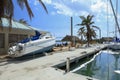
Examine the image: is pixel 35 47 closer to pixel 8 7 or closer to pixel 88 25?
pixel 8 7

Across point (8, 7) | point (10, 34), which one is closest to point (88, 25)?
point (10, 34)

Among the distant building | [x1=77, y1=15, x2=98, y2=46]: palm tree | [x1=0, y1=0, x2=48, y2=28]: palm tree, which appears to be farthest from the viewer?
[x1=77, y1=15, x2=98, y2=46]: palm tree

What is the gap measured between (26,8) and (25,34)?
10.7 m

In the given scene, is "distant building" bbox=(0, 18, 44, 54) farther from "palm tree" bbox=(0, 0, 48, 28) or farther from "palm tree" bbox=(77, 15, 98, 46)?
"palm tree" bbox=(77, 15, 98, 46)

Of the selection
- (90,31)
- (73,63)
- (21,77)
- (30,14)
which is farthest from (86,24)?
(21,77)

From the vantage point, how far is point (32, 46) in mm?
19078

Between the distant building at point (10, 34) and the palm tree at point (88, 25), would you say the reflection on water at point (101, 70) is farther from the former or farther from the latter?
the palm tree at point (88, 25)

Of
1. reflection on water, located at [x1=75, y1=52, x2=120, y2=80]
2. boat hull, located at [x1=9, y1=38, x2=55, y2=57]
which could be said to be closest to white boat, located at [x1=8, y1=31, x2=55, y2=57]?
boat hull, located at [x1=9, y1=38, x2=55, y2=57]

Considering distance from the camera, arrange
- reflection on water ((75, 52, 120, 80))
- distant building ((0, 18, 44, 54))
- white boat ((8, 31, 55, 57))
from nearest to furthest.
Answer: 1. reflection on water ((75, 52, 120, 80))
2. white boat ((8, 31, 55, 57))
3. distant building ((0, 18, 44, 54))

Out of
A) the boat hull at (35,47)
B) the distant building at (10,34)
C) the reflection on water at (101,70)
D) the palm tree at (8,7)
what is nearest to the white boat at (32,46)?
the boat hull at (35,47)

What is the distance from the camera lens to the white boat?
58.7 feet

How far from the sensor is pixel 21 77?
11.0m

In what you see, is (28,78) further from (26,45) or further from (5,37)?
(5,37)

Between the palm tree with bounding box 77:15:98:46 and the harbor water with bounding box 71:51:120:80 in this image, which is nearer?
the harbor water with bounding box 71:51:120:80
